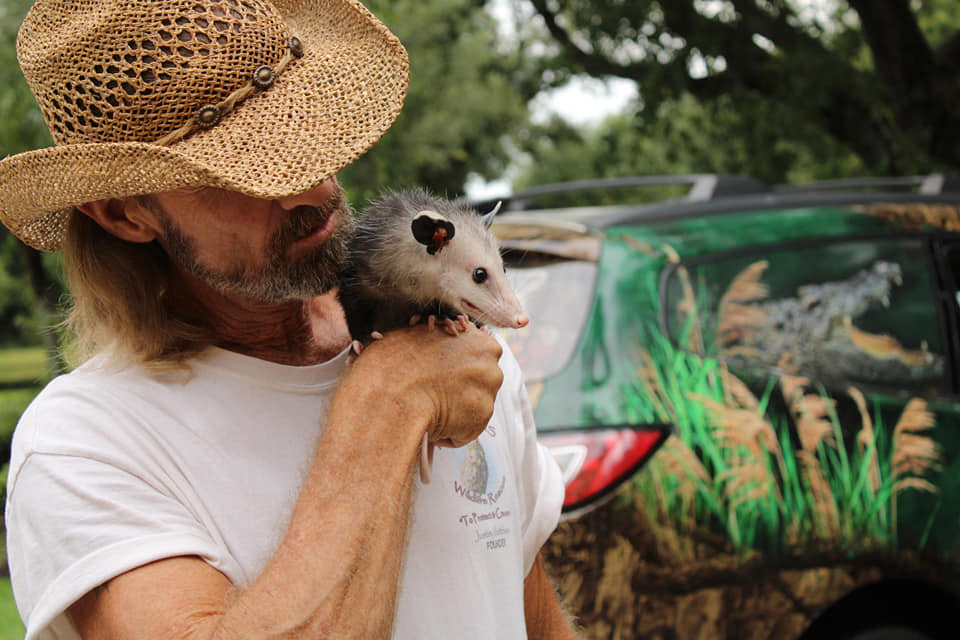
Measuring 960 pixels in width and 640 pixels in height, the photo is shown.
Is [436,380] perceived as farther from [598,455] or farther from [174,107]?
[598,455]

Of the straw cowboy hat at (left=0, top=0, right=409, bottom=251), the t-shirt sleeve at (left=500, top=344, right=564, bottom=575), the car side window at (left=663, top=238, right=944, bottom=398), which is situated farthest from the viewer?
the car side window at (left=663, top=238, right=944, bottom=398)

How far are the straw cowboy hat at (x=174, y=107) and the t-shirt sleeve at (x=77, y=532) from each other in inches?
16.2

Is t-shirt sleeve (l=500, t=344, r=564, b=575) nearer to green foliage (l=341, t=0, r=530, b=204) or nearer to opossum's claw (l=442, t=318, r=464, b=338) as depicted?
opossum's claw (l=442, t=318, r=464, b=338)

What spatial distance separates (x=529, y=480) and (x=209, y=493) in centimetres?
66

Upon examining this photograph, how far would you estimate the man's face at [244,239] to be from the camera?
61.6 inches

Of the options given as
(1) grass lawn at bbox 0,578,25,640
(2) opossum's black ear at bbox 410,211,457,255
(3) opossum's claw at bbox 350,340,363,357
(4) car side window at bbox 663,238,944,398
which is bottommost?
(1) grass lawn at bbox 0,578,25,640

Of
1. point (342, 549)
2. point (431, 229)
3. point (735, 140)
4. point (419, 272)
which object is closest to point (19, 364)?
point (735, 140)

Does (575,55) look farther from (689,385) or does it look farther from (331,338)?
(331,338)

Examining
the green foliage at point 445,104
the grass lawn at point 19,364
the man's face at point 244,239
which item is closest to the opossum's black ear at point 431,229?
the man's face at point 244,239

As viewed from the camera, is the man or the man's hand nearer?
the man

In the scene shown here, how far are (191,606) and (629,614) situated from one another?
6.10ft

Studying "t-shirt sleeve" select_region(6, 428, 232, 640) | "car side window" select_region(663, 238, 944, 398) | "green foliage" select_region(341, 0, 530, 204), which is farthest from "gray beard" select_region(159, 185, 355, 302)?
"green foliage" select_region(341, 0, 530, 204)

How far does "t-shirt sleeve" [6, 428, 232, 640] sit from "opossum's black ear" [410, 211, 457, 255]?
29.1 inches

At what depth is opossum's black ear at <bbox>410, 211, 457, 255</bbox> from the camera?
1.90m
